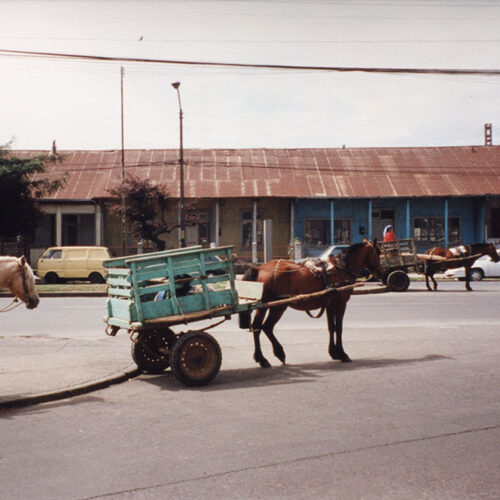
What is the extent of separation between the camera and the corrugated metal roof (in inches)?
1373

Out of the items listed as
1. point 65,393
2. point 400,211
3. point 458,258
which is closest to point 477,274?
point 458,258

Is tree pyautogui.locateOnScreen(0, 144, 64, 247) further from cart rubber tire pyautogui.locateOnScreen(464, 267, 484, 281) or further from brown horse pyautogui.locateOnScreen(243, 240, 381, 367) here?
brown horse pyautogui.locateOnScreen(243, 240, 381, 367)

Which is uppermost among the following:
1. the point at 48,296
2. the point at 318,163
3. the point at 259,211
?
the point at 318,163

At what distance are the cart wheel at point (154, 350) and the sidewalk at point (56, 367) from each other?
170mm

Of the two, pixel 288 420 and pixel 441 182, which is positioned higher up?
pixel 441 182

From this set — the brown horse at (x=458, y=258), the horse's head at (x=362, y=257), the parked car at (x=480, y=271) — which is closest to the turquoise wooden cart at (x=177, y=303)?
the horse's head at (x=362, y=257)

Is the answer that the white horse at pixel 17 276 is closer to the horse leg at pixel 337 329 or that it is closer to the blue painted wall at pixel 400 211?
the horse leg at pixel 337 329

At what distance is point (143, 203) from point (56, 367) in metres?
24.4

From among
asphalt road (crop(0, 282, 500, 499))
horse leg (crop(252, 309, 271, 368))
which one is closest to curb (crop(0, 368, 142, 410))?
asphalt road (crop(0, 282, 500, 499))

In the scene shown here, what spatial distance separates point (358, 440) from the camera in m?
5.32

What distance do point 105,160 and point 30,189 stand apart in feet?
29.8

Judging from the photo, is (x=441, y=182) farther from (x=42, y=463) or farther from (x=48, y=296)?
(x=42, y=463)

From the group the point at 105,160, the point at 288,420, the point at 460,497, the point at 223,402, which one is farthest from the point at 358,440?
the point at 105,160

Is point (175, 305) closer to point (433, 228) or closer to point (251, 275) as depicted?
point (251, 275)
